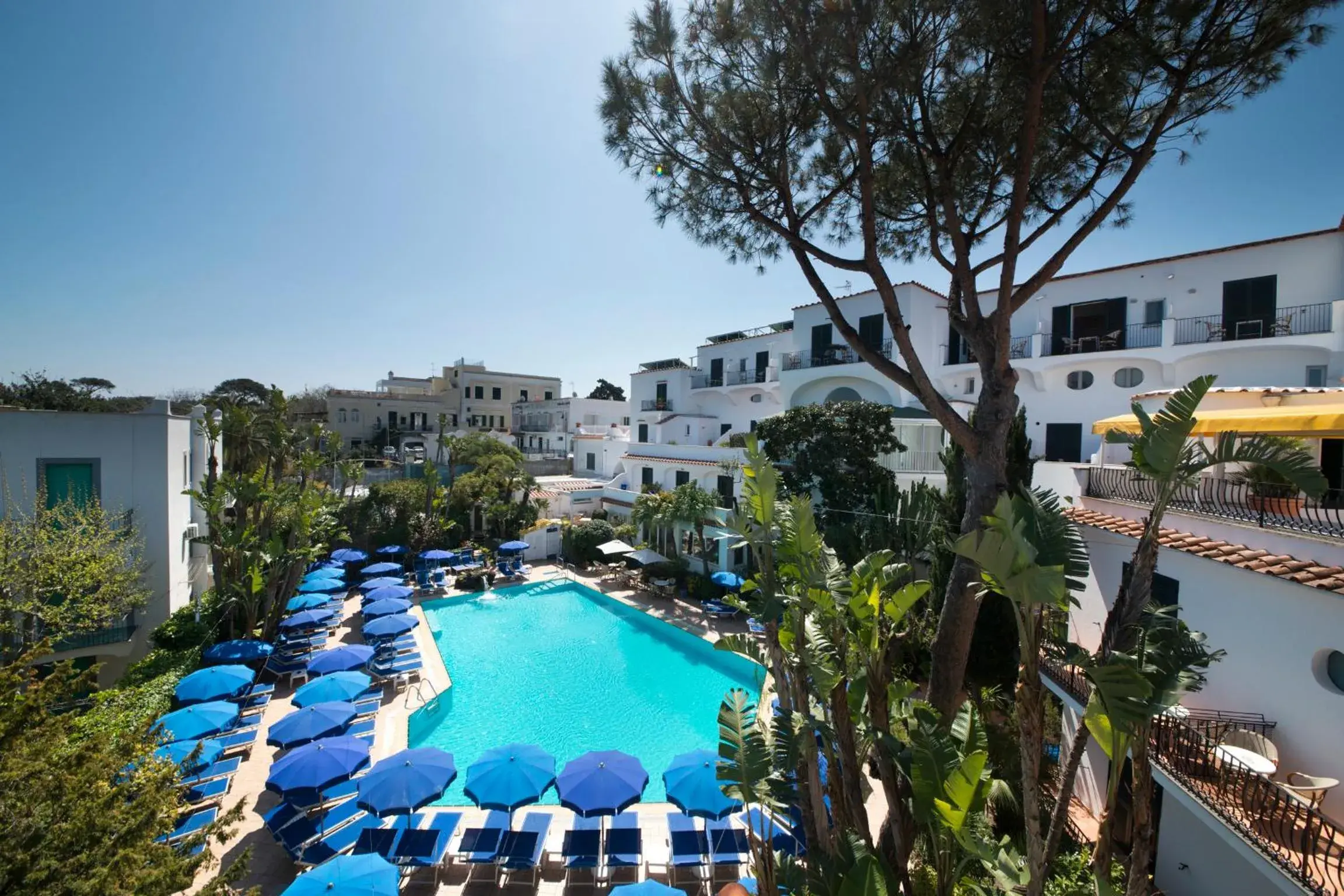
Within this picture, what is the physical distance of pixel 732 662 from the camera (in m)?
17.3

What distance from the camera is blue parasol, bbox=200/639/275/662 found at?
14.2 metres

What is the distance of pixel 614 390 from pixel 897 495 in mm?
66424

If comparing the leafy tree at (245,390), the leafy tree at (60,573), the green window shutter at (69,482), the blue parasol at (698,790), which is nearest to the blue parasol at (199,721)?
the leafy tree at (60,573)

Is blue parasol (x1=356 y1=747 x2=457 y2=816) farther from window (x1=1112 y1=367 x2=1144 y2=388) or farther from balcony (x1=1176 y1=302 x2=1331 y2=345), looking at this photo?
balcony (x1=1176 y1=302 x2=1331 y2=345)

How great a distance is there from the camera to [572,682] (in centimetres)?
1631

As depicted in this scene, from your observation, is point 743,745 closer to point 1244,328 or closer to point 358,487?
point 1244,328

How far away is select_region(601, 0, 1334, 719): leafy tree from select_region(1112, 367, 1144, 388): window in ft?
42.4

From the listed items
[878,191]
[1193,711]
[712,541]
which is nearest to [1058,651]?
[1193,711]

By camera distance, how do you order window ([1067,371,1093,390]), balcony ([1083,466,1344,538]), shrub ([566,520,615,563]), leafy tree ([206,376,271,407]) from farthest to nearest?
leafy tree ([206,376,271,407])
shrub ([566,520,615,563])
window ([1067,371,1093,390])
balcony ([1083,466,1344,538])

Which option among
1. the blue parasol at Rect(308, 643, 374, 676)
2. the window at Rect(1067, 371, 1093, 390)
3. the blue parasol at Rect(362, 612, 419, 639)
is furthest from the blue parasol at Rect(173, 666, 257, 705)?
the window at Rect(1067, 371, 1093, 390)

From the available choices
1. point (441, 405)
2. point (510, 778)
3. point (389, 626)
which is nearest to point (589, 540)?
point (389, 626)

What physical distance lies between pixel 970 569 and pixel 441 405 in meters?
56.0

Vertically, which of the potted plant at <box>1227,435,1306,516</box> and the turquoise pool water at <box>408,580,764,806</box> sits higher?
the potted plant at <box>1227,435,1306,516</box>

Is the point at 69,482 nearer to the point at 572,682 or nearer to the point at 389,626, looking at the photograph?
the point at 389,626
